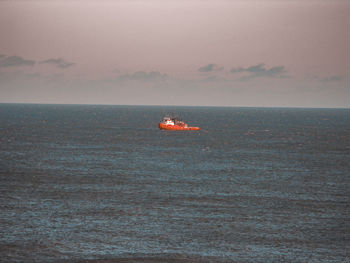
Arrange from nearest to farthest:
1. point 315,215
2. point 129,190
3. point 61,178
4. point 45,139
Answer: point 315,215 < point 129,190 < point 61,178 < point 45,139

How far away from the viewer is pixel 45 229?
53.0 meters

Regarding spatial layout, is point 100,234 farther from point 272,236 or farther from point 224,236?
point 272,236

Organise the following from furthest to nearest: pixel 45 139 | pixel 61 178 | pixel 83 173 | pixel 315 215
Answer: pixel 45 139 < pixel 83 173 < pixel 61 178 < pixel 315 215

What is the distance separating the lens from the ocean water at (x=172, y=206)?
47656 millimetres

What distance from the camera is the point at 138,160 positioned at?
108438mm

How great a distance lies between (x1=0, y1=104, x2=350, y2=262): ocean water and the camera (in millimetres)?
47656

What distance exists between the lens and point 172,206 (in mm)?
64750

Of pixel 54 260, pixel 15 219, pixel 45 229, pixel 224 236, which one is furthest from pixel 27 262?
pixel 224 236

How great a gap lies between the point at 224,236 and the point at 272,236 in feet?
17.2

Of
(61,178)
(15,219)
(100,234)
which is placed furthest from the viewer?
(61,178)

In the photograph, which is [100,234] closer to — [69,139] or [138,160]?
[138,160]

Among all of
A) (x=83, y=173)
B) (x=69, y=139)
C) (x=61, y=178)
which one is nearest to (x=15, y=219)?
(x=61, y=178)

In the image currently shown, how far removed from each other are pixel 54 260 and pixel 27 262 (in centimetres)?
237

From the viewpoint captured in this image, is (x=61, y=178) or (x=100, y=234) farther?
(x=61, y=178)
